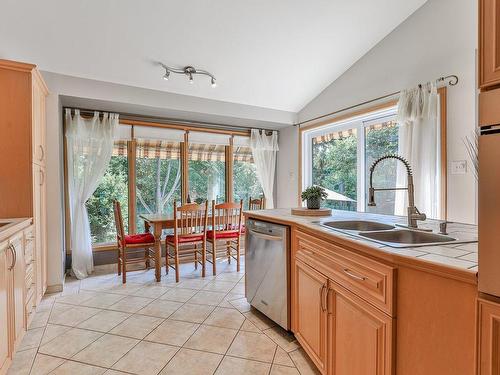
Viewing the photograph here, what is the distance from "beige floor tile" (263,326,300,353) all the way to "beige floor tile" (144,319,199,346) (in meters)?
0.61

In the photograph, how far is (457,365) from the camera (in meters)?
0.87

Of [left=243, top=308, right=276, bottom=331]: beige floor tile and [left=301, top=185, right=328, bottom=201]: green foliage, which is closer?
[left=243, top=308, right=276, bottom=331]: beige floor tile

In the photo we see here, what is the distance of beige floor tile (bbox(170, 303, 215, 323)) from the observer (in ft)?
7.82

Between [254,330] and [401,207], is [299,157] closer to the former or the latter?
[401,207]

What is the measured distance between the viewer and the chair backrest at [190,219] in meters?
3.34

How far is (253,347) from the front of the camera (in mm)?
1966

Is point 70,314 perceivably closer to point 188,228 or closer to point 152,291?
point 152,291

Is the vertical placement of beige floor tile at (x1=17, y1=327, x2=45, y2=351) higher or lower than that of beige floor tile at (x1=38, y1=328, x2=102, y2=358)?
higher

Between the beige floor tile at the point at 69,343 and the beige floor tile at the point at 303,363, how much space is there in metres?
1.48

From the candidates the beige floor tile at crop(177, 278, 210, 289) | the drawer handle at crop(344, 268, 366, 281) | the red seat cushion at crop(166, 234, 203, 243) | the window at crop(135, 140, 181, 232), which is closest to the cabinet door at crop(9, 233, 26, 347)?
the beige floor tile at crop(177, 278, 210, 289)

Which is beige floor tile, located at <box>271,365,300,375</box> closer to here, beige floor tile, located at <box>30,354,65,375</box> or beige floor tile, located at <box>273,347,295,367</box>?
beige floor tile, located at <box>273,347,295,367</box>

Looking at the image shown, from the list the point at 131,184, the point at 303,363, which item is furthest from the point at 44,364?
the point at 131,184

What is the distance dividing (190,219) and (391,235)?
2448mm

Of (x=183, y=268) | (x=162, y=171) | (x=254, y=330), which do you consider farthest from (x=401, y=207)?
(x=162, y=171)
